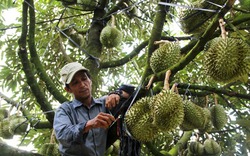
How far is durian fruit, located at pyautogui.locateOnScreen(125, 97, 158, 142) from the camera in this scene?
1.56 meters

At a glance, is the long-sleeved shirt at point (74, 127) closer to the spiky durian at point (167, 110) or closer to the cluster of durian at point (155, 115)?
the cluster of durian at point (155, 115)

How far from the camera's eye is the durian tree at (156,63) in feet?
4.70

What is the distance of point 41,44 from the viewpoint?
11.4 ft

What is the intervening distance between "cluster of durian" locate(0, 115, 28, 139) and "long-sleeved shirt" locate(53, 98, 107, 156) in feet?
2.59

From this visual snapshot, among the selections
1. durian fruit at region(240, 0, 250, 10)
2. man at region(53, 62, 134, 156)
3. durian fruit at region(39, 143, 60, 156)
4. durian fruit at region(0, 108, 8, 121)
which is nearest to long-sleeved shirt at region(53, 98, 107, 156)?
man at region(53, 62, 134, 156)

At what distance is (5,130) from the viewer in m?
2.72

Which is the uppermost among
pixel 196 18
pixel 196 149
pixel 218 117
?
pixel 196 18

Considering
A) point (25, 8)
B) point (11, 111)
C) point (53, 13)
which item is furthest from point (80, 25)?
point (25, 8)

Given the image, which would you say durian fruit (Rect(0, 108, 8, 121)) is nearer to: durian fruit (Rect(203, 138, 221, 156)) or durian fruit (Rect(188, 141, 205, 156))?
durian fruit (Rect(188, 141, 205, 156))

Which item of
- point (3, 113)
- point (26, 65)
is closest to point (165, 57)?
point (26, 65)

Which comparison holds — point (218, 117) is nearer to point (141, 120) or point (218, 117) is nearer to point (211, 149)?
point (211, 149)

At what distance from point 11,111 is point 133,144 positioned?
1523mm

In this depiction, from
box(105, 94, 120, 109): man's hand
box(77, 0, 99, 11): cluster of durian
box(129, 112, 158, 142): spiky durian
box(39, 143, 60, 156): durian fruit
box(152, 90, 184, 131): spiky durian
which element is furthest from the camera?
box(77, 0, 99, 11): cluster of durian

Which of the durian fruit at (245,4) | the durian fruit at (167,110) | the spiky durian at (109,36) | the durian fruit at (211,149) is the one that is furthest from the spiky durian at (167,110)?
the spiky durian at (109,36)
